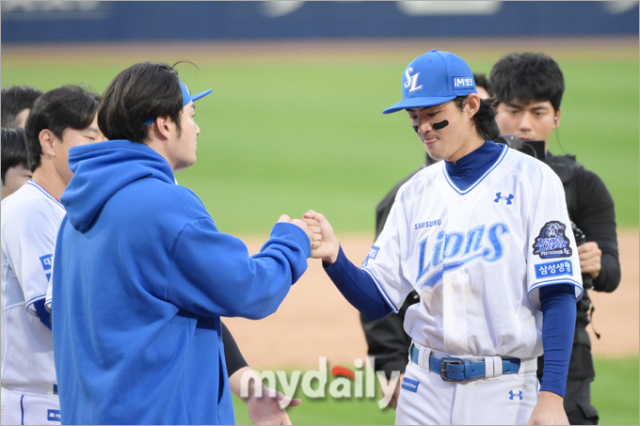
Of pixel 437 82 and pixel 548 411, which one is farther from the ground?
pixel 437 82

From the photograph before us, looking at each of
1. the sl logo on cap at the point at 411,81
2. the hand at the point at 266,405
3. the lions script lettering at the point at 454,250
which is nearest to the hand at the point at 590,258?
the lions script lettering at the point at 454,250

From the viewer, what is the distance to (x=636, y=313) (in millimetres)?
9242

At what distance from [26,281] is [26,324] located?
21cm

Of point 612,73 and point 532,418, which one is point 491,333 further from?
point 612,73

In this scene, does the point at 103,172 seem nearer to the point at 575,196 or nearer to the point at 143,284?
the point at 143,284

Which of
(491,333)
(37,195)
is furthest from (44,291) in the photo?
(491,333)

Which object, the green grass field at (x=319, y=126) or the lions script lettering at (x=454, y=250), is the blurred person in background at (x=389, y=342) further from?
the green grass field at (x=319, y=126)

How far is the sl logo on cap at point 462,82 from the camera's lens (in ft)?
7.81

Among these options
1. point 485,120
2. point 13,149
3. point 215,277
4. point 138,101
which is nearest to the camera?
point 215,277

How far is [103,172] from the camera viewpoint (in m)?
1.78

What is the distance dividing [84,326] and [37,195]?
0.98 m

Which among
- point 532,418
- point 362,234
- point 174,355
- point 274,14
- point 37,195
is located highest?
point 274,14

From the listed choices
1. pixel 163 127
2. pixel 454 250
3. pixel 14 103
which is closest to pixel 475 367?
pixel 454 250

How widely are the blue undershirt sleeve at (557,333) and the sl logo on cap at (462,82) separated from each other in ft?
2.47
